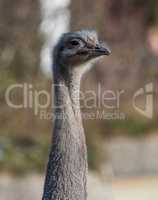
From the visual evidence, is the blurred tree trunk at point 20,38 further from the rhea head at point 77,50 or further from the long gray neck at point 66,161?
the long gray neck at point 66,161

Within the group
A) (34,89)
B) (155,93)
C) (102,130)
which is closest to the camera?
(34,89)

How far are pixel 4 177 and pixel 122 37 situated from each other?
6.39 m

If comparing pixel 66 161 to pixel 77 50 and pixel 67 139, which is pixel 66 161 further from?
pixel 77 50

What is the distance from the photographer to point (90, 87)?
37.6 feet

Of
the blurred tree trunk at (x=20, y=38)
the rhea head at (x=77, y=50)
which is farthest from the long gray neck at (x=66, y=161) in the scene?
the blurred tree trunk at (x=20, y=38)

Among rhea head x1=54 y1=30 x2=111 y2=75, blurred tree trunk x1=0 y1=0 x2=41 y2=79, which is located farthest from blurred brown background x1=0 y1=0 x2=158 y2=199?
rhea head x1=54 y1=30 x2=111 y2=75

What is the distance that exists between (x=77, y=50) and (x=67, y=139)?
45 centimetres

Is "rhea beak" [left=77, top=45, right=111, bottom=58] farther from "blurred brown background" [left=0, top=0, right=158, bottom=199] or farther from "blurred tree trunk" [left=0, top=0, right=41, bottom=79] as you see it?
"blurred tree trunk" [left=0, top=0, right=41, bottom=79]

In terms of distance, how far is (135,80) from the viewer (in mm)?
13180

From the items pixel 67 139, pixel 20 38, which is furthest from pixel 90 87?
pixel 67 139

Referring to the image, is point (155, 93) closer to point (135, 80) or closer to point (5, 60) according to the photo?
point (135, 80)

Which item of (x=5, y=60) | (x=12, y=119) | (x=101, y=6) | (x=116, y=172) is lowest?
(x=116, y=172)

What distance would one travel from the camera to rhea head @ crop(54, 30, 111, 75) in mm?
3895

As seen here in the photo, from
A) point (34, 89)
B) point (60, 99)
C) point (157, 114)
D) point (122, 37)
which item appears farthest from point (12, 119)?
point (60, 99)
